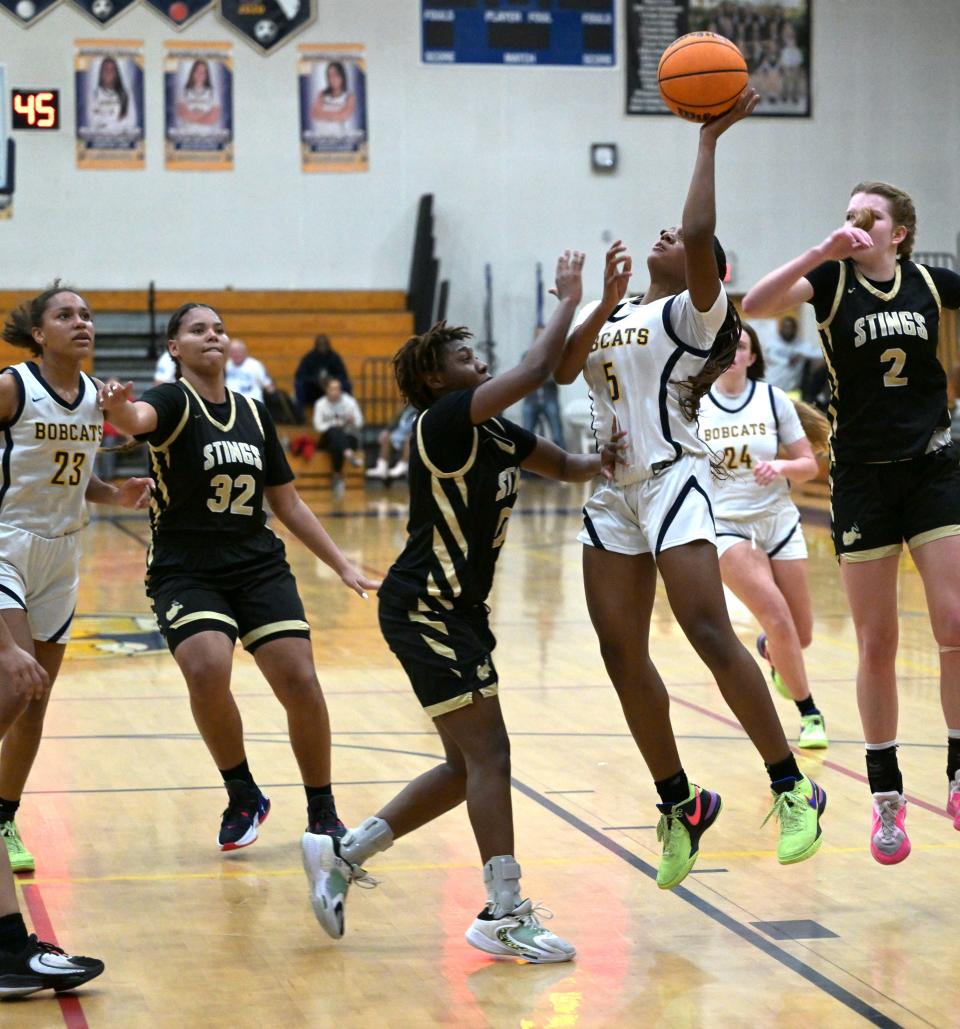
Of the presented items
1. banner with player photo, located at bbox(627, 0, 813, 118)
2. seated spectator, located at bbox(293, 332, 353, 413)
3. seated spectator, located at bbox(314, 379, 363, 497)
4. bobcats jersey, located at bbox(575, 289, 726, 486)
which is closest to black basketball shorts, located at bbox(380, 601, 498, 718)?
bobcats jersey, located at bbox(575, 289, 726, 486)

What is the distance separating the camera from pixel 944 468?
4680 millimetres

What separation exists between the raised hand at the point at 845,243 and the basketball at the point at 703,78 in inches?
18.4

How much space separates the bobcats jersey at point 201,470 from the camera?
504 centimetres

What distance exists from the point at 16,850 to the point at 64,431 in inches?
50.2

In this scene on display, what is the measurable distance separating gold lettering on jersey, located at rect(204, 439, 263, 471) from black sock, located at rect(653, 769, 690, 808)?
1.65m

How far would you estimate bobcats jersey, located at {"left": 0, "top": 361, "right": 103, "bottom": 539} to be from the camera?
4.84 metres

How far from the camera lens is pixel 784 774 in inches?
175

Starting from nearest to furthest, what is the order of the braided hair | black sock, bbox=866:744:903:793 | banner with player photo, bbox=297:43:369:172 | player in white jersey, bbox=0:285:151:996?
the braided hair, black sock, bbox=866:744:903:793, player in white jersey, bbox=0:285:151:996, banner with player photo, bbox=297:43:369:172

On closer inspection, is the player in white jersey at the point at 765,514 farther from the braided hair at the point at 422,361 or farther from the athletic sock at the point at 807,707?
the braided hair at the point at 422,361

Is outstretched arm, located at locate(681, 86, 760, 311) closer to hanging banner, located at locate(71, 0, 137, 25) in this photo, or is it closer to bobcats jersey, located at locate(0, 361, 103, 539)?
bobcats jersey, located at locate(0, 361, 103, 539)

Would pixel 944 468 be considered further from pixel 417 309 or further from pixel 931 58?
pixel 931 58

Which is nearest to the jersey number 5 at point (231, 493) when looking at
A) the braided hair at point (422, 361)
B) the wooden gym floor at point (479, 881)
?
the braided hair at point (422, 361)

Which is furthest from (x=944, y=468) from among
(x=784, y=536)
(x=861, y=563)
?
(x=784, y=536)

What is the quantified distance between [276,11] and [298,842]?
17602 mm
